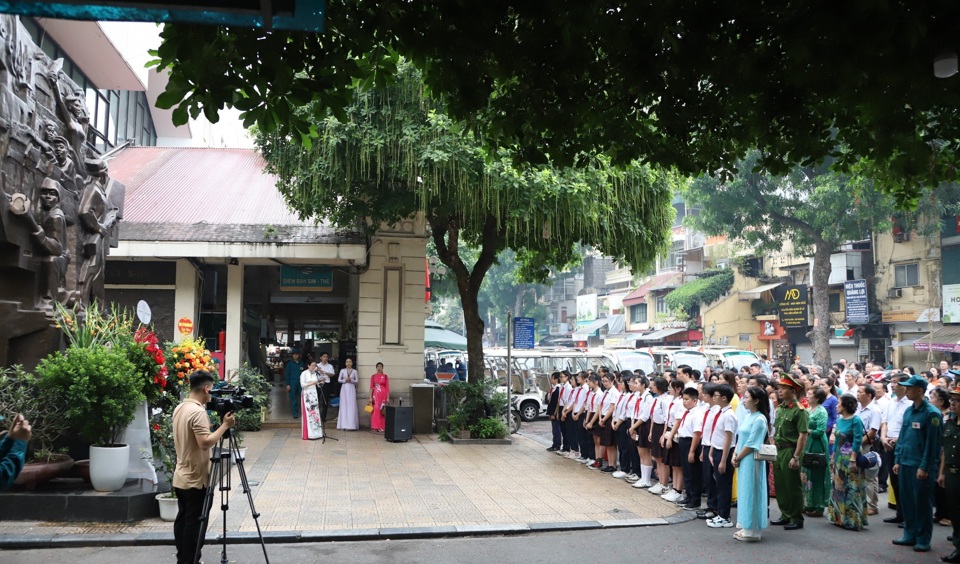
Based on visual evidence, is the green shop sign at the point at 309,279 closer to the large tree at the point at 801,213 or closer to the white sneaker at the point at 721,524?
the white sneaker at the point at 721,524

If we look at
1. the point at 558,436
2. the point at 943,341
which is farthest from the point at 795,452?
the point at 943,341

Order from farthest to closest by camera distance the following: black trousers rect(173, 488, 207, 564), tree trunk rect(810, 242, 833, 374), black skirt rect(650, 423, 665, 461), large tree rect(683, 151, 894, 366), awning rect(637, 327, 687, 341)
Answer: awning rect(637, 327, 687, 341)
tree trunk rect(810, 242, 833, 374)
large tree rect(683, 151, 894, 366)
black skirt rect(650, 423, 665, 461)
black trousers rect(173, 488, 207, 564)

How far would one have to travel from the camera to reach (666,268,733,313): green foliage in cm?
4306

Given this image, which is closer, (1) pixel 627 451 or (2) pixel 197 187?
(1) pixel 627 451

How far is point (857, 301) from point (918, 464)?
94.2ft

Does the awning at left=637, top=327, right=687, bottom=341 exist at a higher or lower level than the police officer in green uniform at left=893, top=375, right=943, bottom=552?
higher

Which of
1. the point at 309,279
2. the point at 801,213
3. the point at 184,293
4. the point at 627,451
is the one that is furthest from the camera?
the point at 801,213

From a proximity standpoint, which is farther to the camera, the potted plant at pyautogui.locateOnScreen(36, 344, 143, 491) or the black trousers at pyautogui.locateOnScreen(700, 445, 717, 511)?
the black trousers at pyautogui.locateOnScreen(700, 445, 717, 511)

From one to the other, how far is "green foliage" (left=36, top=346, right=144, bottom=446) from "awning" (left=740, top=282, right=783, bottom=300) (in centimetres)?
3645

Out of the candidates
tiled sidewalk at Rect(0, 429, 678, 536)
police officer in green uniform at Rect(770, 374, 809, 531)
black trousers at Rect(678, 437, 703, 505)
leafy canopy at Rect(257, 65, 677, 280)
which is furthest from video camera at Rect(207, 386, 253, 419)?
leafy canopy at Rect(257, 65, 677, 280)

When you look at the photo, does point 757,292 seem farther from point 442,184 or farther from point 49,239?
point 49,239

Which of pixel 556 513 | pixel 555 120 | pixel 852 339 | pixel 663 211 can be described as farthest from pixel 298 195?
pixel 852 339

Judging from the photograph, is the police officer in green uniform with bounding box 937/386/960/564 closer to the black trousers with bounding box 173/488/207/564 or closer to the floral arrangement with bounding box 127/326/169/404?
the black trousers with bounding box 173/488/207/564

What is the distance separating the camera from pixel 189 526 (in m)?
6.48
